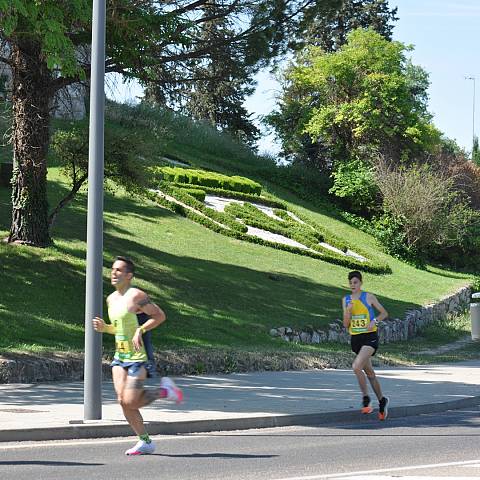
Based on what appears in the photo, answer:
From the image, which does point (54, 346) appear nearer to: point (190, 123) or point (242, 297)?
point (242, 297)

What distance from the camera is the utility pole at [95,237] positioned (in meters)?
13.3

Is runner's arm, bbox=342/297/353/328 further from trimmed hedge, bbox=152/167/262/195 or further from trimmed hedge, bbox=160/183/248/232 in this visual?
trimmed hedge, bbox=152/167/262/195

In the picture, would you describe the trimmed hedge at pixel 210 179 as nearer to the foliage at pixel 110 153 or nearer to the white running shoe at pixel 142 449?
the foliage at pixel 110 153

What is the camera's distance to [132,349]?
10922mm

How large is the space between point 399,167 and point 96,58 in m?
42.7

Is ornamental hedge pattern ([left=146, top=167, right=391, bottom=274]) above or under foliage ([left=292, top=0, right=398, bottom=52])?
under

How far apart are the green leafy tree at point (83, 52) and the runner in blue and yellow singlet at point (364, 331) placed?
8.18m

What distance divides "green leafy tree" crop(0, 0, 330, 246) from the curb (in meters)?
9.03

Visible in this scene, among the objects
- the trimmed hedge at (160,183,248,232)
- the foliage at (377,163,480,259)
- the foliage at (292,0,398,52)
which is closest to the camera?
the trimmed hedge at (160,183,248,232)

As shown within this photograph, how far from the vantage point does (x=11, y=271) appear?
2525cm

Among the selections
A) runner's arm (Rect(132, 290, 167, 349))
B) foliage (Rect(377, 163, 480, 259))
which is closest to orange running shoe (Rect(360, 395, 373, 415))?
runner's arm (Rect(132, 290, 167, 349))

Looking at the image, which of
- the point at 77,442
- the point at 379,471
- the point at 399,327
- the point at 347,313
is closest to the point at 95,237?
the point at 77,442

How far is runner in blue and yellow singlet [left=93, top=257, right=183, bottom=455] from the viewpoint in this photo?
10.9 m

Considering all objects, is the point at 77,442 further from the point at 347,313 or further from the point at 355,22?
the point at 355,22
